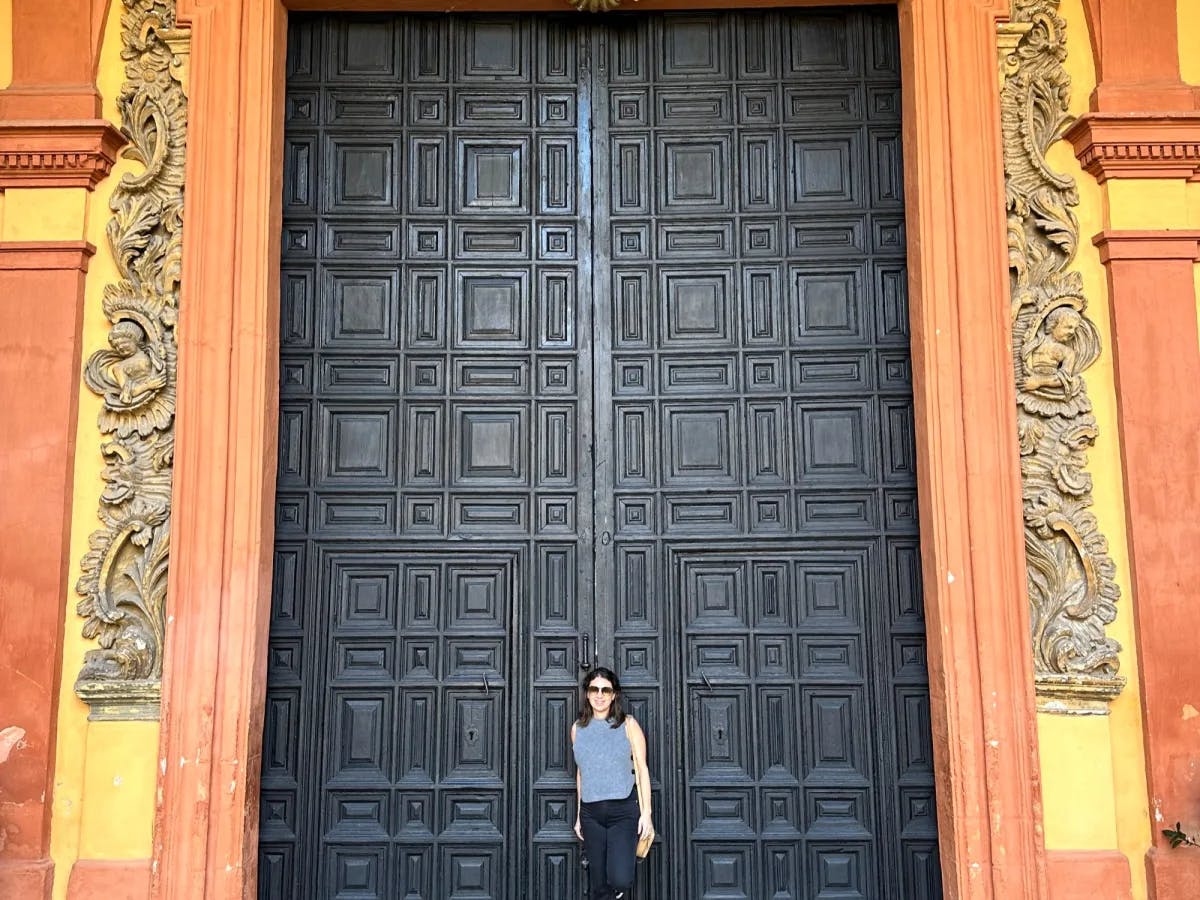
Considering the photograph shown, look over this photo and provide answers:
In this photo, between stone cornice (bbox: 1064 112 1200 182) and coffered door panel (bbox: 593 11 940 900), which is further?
coffered door panel (bbox: 593 11 940 900)

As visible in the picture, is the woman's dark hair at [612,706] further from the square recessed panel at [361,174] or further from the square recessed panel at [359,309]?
the square recessed panel at [361,174]

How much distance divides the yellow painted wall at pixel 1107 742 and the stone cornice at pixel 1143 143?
0.35ft

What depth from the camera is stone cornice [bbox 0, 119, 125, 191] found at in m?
4.64

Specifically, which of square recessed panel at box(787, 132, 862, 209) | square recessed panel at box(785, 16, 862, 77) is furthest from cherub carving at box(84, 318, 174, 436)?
square recessed panel at box(785, 16, 862, 77)

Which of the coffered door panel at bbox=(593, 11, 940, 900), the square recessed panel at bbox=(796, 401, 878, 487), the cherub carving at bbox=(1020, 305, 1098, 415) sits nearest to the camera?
the cherub carving at bbox=(1020, 305, 1098, 415)

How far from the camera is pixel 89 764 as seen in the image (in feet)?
14.6

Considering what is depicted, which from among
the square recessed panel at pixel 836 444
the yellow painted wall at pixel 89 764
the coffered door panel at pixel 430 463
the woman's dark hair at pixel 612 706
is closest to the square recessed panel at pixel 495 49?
the coffered door panel at pixel 430 463

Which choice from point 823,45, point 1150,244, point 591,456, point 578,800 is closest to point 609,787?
point 578,800

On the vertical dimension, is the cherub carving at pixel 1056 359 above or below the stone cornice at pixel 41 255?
below

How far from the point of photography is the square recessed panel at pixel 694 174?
17.0 feet

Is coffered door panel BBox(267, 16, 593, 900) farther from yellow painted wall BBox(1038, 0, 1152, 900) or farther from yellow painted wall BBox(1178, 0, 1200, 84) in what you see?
yellow painted wall BBox(1178, 0, 1200, 84)

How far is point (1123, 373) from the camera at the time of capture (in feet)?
14.9

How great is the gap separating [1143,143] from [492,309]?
2.96 m

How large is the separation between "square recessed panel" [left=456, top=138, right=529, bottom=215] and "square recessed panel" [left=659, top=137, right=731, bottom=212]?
679 mm
